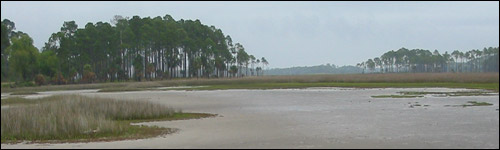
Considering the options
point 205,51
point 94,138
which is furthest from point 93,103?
point 205,51

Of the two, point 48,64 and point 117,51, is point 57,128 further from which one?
point 117,51

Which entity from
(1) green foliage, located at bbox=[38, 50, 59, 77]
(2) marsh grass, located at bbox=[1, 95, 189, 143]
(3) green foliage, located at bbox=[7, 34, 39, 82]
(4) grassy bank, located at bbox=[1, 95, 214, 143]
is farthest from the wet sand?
(1) green foliage, located at bbox=[38, 50, 59, 77]

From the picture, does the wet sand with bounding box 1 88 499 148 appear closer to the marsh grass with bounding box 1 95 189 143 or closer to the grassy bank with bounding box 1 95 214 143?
the grassy bank with bounding box 1 95 214 143

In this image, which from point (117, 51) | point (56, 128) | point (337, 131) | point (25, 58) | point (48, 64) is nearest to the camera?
point (56, 128)

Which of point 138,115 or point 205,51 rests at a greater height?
point 205,51

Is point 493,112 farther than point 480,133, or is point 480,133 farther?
point 493,112

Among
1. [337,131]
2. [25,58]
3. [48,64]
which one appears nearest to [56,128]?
[337,131]

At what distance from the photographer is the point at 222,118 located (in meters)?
24.4

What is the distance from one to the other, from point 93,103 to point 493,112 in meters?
20.3

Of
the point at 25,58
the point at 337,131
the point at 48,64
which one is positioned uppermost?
the point at 25,58

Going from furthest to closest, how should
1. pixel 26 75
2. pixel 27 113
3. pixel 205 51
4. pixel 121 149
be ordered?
pixel 205 51 < pixel 26 75 < pixel 27 113 < pixel 121 149

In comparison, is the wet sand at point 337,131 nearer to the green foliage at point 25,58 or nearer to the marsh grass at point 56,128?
the marsh grass at point 56,128

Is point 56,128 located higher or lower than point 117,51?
lower

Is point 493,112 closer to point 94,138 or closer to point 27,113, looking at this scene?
point 94,138
